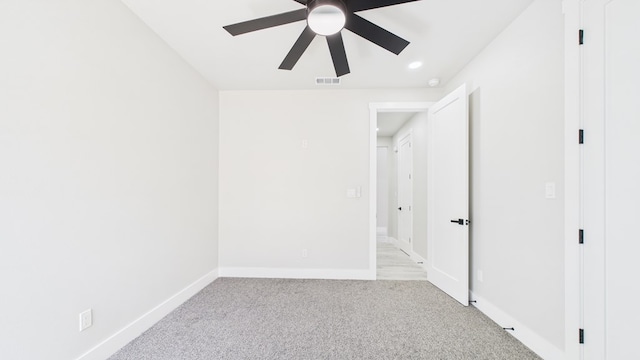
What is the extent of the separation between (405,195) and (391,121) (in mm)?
1511

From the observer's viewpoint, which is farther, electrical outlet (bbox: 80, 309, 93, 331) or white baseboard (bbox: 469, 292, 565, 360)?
white baseboard (bbox: 469, 292, 565, 360)

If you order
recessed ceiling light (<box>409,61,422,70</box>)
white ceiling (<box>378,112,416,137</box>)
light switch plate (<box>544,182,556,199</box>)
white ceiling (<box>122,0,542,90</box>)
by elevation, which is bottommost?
light switch plate (<box>544,182,556,199</box>)

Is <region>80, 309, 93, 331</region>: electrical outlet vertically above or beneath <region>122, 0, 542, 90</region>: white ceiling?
beneath

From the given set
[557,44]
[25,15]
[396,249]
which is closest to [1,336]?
[25,15]

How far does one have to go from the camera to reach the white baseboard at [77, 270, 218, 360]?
1.68 meters

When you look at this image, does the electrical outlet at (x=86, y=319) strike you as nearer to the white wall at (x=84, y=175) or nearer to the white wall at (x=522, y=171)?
the white wall at (x=84, y=175)

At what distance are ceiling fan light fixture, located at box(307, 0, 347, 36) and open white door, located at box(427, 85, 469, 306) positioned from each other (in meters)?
1.72

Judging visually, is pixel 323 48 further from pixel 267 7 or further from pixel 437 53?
pixel 437 53

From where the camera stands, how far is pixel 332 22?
152cm

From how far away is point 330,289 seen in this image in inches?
115

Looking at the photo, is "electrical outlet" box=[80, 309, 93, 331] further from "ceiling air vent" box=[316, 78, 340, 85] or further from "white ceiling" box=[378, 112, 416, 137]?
"white ceiling" box=[378, 112, 416, 137]

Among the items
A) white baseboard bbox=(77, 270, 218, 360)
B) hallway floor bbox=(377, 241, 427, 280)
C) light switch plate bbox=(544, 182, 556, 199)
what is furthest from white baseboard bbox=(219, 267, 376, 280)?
light switch plate bbox=(544, 182, 556, 199)

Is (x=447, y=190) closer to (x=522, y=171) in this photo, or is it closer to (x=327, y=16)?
(x=522, y=171)

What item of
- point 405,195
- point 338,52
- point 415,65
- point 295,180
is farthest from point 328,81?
point 405,195
